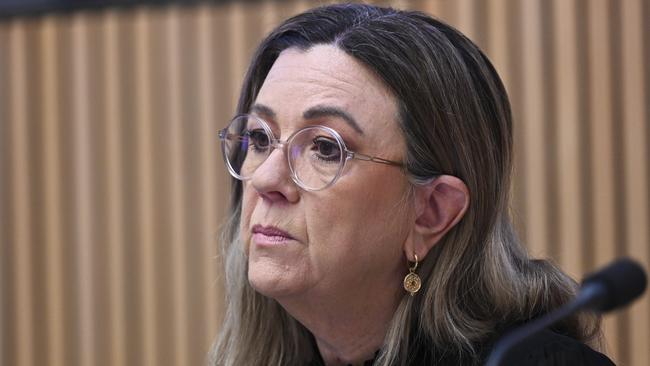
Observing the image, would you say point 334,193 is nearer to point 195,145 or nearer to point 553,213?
point 553,213

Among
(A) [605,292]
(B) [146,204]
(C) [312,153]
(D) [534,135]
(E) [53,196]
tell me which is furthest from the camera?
(E) [53,196]

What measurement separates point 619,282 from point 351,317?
0.83m

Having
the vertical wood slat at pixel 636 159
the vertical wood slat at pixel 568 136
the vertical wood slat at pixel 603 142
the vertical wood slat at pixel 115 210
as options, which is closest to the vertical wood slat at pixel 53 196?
the vertical wood slat at pixel 115 210

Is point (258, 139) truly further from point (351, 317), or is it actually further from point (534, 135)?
point (534, 135)

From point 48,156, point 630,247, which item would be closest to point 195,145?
point 48,156

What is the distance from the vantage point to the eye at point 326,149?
1869mm

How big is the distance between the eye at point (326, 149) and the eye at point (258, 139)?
0.36 feet

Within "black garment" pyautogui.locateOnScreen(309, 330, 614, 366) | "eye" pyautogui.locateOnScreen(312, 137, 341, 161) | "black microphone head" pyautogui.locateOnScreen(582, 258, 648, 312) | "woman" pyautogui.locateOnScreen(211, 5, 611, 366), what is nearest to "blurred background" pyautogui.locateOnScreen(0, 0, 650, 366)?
"woman" pyautogui.locateOnScreen(211, 5, 611, 366)

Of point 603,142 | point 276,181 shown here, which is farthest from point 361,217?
point 603,142

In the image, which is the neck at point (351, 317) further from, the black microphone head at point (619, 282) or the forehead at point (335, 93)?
the black microphone head at point (619, 282)

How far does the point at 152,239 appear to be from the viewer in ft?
13.7

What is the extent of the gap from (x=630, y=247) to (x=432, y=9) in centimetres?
115

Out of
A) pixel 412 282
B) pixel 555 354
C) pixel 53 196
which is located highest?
pixel 53 196

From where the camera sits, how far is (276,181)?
6.14 feet
